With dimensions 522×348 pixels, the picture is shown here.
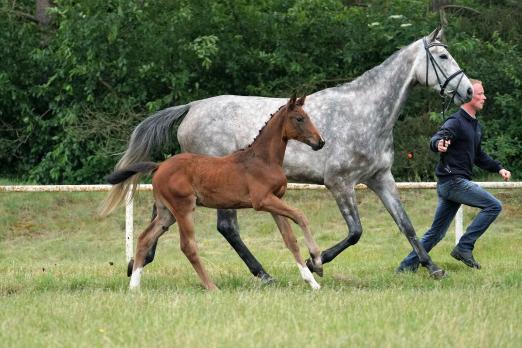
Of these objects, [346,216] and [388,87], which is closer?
[346,216]

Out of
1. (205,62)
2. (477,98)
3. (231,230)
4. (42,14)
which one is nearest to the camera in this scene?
(477,98)

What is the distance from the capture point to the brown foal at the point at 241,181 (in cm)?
884

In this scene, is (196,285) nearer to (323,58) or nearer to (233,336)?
(233,336)

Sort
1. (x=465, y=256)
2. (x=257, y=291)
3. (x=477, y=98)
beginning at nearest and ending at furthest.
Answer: (x=257, y=291), (x=477, y=98), (x=465, y=256)

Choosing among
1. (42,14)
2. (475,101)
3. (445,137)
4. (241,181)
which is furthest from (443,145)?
(42,14)

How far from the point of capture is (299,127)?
8.86 metres

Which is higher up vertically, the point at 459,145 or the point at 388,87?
the point at 388,87

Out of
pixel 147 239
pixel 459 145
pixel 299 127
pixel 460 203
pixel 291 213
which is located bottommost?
pixel 147 239

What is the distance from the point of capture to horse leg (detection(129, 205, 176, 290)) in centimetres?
912

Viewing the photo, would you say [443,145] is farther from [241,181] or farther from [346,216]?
[241,181]

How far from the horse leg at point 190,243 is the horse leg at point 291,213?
2.02 ft

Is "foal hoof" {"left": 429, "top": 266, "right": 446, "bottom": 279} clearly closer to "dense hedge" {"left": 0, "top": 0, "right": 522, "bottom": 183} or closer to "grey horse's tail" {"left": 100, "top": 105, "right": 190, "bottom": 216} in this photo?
"grey horse's tail" {"left": 100, "top": 105, "right": 190, "bottom": 216}

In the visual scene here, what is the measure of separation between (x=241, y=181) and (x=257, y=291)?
0.95 metres

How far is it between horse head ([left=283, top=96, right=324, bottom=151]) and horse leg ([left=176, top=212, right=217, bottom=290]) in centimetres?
112
